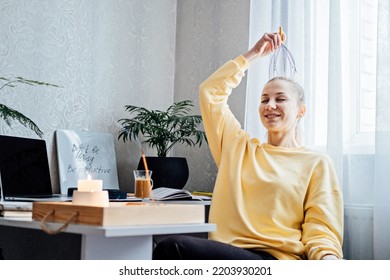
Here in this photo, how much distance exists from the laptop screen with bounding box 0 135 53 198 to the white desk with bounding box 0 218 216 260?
2.46ft

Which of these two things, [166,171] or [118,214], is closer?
[118,214]

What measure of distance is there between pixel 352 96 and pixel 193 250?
101cm

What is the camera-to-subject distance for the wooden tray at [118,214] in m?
0.90

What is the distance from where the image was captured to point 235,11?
2.49 m

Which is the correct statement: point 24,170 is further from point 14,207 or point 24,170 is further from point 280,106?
point 280,106

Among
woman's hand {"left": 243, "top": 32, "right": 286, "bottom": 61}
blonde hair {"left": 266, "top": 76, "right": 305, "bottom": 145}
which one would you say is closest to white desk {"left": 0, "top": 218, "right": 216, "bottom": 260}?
blonde hair {"left": 266, "top": 76, "right": 305, "bottom": 145}

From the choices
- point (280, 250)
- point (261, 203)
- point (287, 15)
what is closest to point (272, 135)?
point (261, 203)

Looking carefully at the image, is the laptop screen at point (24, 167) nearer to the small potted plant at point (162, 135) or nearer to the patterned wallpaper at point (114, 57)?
the patterned wallpaper at point (114, 57)

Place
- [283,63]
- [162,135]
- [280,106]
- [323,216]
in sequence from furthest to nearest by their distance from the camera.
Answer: [162,135], [283,63], [280,106], [323,216]

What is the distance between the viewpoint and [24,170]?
6.03 ft

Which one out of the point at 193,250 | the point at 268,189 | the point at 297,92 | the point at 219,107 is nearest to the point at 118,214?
the point at 193,250

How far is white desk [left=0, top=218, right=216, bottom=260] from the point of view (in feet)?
2.88

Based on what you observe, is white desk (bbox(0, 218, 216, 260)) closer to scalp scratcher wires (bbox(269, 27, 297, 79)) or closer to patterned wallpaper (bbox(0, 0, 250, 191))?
patterned wallpaper (bbox(0, 0, 250, 191))

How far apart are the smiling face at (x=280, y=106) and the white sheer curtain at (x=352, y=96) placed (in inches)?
12.4
